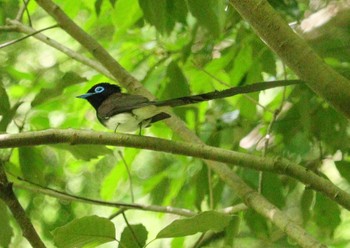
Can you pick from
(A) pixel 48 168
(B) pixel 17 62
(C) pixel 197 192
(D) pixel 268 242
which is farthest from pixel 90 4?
(D) pixel 268 242

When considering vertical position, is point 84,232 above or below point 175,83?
below

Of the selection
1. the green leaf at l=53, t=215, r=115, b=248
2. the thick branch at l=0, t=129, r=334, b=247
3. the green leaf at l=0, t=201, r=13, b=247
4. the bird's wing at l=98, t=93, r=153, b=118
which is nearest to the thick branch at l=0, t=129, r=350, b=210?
the thick branch at l=0, t=129, r=334, b=247

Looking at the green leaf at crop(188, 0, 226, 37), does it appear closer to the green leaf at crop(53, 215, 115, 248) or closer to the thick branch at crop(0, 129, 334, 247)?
the thick branch at crop(0, 129, 334, 247)

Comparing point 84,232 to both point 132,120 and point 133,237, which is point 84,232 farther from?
point 132,120

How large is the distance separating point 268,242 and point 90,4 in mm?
703

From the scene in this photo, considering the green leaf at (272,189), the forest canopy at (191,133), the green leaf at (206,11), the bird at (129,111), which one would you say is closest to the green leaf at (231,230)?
the forest canopy at (191,133)

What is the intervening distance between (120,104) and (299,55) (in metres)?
0.47

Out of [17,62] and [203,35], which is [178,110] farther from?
[17,62]

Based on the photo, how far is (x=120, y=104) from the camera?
3.64 feet

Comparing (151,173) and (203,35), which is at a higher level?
(203,35)

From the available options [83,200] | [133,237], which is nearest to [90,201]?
[83,200]

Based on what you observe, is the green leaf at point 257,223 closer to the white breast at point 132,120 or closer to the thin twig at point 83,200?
the thin twig at point 83,200

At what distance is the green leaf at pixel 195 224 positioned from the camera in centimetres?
79

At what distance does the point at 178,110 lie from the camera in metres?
1.27
